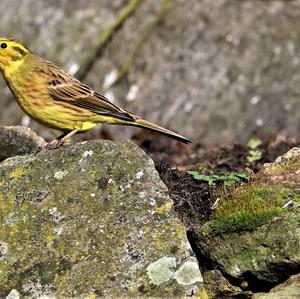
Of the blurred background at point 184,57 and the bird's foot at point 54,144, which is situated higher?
the bird's foot at point 54,144

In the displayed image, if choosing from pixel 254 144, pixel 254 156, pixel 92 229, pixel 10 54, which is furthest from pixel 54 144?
pixel 254 144

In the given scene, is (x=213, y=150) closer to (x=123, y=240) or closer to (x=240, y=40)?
(x=240, y=40)

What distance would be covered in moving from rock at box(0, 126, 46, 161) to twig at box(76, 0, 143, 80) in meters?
5.22

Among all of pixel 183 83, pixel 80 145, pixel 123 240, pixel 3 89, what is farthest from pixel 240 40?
pixel 123 240

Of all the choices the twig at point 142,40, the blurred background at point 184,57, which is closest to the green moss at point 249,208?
the blurred background at point 184,57

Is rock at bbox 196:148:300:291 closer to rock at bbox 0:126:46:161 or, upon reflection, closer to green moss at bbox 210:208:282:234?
green moss at bbox 210:208:282:234

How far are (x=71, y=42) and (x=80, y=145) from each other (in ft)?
22.5

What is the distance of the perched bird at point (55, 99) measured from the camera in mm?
7168

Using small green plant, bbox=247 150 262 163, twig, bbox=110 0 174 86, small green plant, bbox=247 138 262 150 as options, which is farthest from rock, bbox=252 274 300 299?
twig, bbox=110 0 174 86

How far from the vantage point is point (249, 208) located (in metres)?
5.23

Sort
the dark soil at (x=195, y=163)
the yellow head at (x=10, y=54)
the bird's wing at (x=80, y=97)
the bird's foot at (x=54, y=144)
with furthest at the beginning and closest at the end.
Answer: the yellow head at (x=10, y=54)
the bird's wing at (x=80, y=97)
the bird's foot at (x=54, y=144)
the dark soil at (x=195, y=163)

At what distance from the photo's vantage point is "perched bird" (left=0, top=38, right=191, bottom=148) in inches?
282

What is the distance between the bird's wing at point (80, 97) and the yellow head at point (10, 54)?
308mm

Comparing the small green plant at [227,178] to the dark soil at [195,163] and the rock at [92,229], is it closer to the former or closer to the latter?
the dark soil at [195,163]
